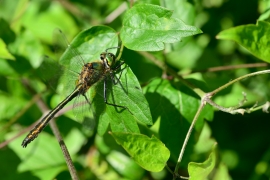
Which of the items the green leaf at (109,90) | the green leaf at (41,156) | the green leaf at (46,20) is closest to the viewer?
the green leaf at (109,90)

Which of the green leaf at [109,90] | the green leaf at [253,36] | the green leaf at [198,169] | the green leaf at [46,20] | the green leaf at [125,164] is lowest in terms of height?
the green leaf at [198,169]

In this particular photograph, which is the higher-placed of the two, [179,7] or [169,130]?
[179,7]

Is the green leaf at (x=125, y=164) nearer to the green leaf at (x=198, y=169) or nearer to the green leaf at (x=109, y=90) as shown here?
the green leaf at (x=109, y=90)

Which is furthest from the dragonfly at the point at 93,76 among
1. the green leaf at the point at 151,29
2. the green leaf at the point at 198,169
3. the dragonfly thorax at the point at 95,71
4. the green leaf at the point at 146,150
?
the green leaf at the point at 198,169

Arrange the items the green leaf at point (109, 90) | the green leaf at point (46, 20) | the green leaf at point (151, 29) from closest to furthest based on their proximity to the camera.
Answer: the green leaf at point (151, 29) → the green leaf at point (109, 90) → the green leaf at point (46, 20)

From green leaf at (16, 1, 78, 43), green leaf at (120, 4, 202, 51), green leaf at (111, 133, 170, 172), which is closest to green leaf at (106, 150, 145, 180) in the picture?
green leaf at (111, 133, 170, 172)

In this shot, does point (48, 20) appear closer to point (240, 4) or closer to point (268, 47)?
point (240, 4)

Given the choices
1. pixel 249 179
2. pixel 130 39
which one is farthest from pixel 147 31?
pixel 249 179

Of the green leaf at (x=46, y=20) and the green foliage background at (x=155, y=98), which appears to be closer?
the green foliage background at (x=155, y=98)
